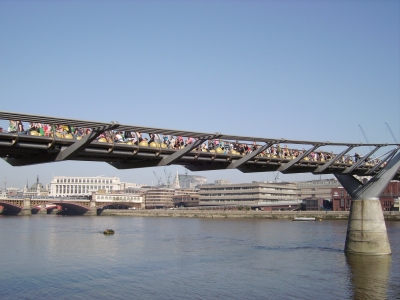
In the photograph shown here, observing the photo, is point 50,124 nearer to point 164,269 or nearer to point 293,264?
point 164,269

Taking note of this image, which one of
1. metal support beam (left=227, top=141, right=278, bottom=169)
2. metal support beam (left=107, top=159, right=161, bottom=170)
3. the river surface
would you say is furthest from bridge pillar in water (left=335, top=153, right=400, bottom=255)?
metal support beam (left=107, top=159, right=161, bottom=170)

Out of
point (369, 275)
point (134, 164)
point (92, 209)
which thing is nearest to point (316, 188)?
point (92, 209)

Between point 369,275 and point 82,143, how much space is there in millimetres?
22926

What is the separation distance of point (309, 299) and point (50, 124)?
54.1ft

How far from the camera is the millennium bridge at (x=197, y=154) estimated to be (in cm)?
2106

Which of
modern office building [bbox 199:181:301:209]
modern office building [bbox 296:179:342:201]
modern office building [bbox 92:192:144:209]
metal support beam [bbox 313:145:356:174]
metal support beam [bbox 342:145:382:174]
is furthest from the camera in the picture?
modern office building [bbox 92:192:144:209]

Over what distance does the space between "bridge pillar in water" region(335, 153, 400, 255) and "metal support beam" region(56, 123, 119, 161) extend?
27536 millimetres

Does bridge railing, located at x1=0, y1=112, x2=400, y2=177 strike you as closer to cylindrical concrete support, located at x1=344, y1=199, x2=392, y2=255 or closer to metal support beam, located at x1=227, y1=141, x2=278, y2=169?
metal support beam, located at x1=227, y1=141, x2=278, y2=169

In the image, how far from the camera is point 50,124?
834 inches

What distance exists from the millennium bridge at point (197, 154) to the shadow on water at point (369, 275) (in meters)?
1.16

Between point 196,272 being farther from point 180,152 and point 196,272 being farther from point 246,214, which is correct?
point 246,214

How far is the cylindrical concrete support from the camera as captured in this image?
41156 millimetres

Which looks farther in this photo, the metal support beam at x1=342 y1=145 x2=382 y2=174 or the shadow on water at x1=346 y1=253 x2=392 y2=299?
the metal support beam at x1=342 y1=145 x2=382 y2=174

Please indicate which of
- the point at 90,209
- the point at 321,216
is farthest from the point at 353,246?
the point at 90,209
